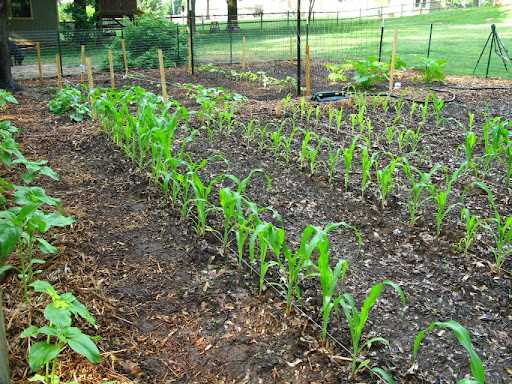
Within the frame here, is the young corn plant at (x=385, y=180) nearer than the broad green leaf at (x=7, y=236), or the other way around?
the broad green leaf at (x=7, y=236)

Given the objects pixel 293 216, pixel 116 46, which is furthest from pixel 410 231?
pixel 116 46

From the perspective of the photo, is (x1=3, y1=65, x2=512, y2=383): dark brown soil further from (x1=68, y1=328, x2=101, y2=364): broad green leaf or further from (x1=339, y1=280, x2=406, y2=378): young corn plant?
(x1=68, y1=328, x2=101, y2=364): broad green leaf

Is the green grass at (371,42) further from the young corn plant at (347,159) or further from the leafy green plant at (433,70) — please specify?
the young corn plant at (347,159)

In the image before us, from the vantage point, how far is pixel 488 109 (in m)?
7.23

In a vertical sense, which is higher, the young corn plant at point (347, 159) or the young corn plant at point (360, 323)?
the young corn plant at point (347, 159)

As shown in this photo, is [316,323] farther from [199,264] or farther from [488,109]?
[488,109]

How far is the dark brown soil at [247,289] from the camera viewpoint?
7.86 ft

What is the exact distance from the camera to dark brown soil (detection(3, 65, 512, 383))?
2395 mm

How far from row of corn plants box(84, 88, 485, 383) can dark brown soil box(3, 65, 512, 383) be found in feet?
0.32

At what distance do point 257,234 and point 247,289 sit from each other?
439 mm

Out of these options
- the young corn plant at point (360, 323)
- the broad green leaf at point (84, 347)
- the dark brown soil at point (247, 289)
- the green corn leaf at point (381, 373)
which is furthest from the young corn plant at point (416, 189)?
the broad green leaf at point (84, 347)

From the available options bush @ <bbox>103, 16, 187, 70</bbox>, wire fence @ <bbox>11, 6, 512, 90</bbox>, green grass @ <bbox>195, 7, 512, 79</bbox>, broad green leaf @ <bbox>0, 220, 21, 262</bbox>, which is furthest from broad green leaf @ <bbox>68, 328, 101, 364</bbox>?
bush @ <bbox>103, 16, 187, 70</bbox>

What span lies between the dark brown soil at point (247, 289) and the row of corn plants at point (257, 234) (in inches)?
3.9

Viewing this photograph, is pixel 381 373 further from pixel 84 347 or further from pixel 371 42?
pixel 371 42
